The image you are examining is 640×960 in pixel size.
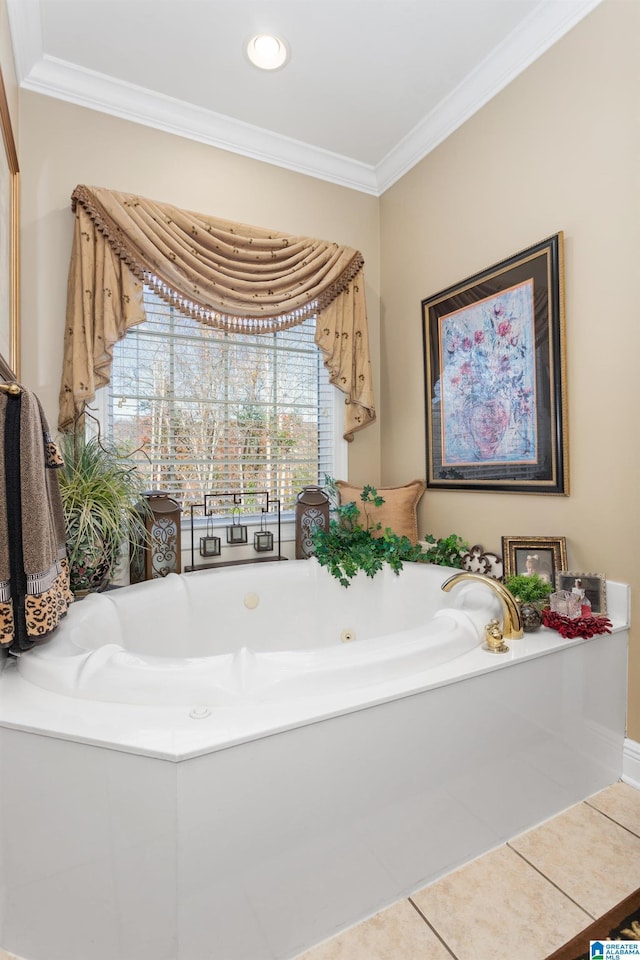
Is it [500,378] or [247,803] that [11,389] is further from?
[500,378]

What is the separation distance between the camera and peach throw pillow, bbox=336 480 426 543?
2494mm

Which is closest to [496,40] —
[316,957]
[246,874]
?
[246,874]

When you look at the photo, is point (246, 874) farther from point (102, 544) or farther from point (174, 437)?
point (174, 437)

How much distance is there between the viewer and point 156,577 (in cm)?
208

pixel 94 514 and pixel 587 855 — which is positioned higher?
pixel 94 514

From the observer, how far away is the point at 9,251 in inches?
70.1

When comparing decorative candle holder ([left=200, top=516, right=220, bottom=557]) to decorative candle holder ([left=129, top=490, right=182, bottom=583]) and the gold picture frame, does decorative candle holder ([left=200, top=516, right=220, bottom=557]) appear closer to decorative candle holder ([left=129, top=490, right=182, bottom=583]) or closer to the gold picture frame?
decorative candle holder ([left=129, top=490, right=182, bottom=583])

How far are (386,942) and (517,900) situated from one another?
1.18ft

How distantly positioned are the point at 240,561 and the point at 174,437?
69 centimetres

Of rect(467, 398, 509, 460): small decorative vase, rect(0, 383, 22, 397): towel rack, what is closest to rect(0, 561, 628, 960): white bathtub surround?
rect(0, 383, 22, 397): towel rack

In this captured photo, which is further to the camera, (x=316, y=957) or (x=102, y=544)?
(x=102, y=544)

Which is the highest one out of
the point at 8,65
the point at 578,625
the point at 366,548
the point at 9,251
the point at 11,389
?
the point at 8,65

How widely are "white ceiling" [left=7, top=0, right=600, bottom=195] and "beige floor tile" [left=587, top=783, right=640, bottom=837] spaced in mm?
2666

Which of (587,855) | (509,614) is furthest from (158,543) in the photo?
(587,855)
